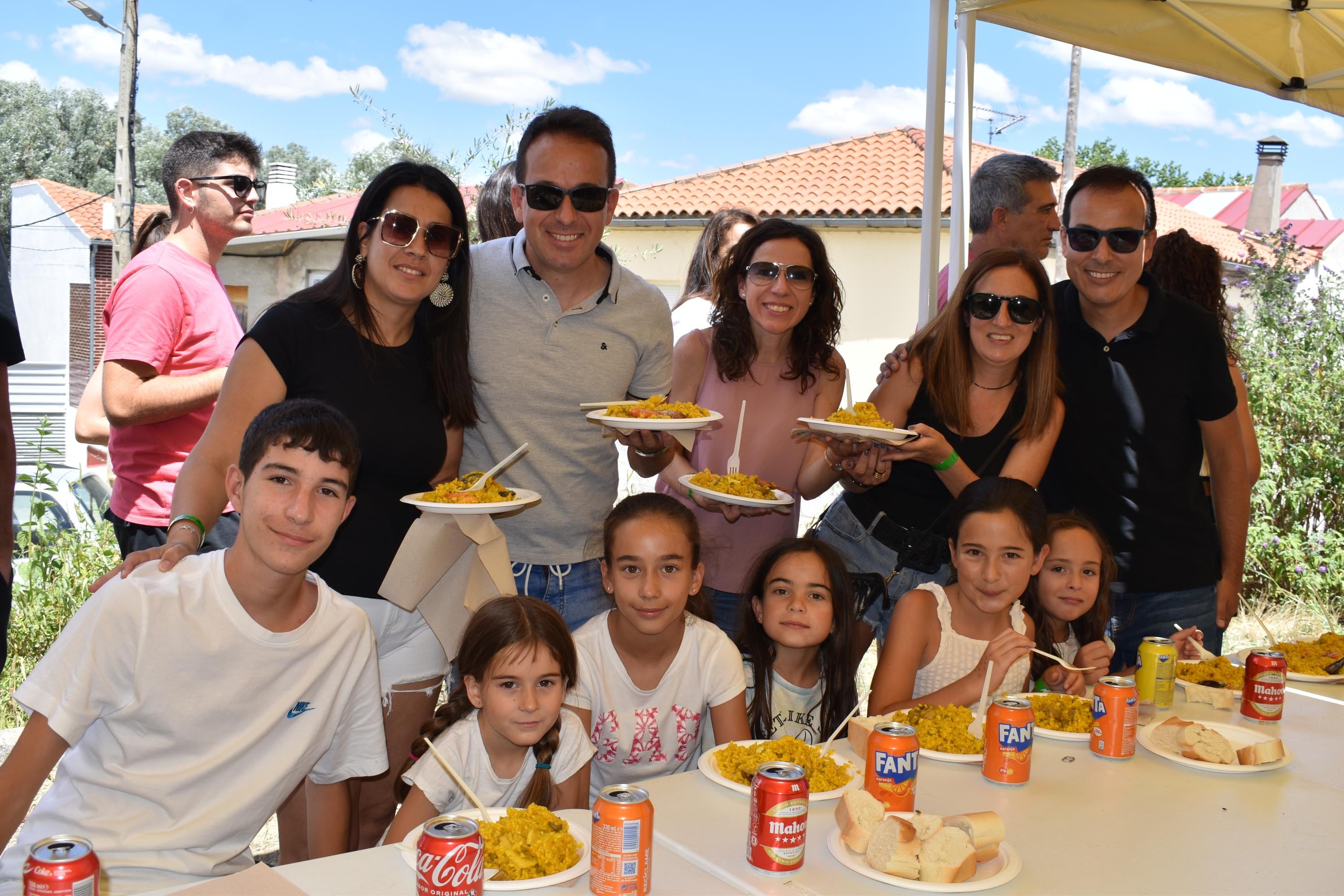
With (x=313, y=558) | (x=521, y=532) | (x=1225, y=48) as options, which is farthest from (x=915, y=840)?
(x=1225, y=48)

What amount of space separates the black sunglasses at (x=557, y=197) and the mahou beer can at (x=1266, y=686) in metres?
2.35

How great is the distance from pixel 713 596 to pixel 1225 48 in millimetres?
4613

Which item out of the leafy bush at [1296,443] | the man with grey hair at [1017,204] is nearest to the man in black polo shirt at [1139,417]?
the man with grey hair at [1017,204]

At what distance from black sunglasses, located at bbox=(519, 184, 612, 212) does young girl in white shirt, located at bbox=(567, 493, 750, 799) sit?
3.07 ft

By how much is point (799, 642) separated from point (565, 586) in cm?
75

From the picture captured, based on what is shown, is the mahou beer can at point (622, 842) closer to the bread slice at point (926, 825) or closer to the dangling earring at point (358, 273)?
the bread slice at point (926, 825)

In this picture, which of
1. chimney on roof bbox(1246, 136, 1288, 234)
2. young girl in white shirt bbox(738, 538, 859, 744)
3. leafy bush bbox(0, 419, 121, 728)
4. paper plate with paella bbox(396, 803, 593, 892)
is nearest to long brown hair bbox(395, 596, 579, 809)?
paper plate with paella bbox(396, 803, 593, 892)

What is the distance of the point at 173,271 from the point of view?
3.74 m

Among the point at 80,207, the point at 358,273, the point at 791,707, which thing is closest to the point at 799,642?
the point at 791,707

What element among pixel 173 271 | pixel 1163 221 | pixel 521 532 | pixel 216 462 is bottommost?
pixel 521 532

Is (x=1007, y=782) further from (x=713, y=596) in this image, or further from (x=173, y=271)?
(x=173, y=271)

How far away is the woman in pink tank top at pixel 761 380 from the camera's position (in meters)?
3.55

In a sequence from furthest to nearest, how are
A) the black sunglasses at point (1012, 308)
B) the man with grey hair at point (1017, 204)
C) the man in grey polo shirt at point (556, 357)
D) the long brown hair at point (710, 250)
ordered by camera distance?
the long brown hair at point (710, 250) < the man with grey hair at point (1017, 204) < the black sunglasses at point (1012, 308) < the man in grey polo shirt at point (556, 357)

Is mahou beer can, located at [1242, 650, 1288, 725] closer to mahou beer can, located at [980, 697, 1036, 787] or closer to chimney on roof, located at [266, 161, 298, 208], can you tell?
mahou beer can, located at [980, 697, 1036, 787]
